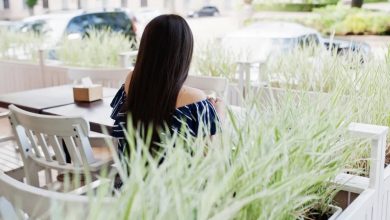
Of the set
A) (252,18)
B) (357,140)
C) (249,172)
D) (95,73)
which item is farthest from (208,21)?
(249,172)

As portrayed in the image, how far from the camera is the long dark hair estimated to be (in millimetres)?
1919

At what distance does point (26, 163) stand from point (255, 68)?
2.23m

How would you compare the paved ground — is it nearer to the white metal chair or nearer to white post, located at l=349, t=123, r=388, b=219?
the white metal chair

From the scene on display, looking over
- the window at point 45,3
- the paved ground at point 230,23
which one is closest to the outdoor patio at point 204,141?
the paved ground at point 230,23

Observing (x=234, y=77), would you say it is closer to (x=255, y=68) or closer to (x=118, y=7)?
(x=255, y=68)

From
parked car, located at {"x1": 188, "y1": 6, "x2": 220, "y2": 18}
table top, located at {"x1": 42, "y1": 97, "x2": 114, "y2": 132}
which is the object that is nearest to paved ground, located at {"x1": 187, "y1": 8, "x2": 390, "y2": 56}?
parked car, located at {"x1": 188, "y1": 6, "x2": 220, "y2": 18}

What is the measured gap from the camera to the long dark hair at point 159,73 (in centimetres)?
192

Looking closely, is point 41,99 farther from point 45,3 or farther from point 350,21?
point 45,3

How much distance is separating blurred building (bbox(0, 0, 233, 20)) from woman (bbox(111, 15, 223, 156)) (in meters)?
5.34

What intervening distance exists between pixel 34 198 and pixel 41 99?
2.04m

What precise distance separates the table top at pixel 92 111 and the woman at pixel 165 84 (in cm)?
57

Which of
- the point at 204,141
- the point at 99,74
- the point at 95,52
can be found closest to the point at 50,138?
the point at 204,141

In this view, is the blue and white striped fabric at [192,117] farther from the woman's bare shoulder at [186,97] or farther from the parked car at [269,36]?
the parked car at [269,36]

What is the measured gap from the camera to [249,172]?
3.58 ft
